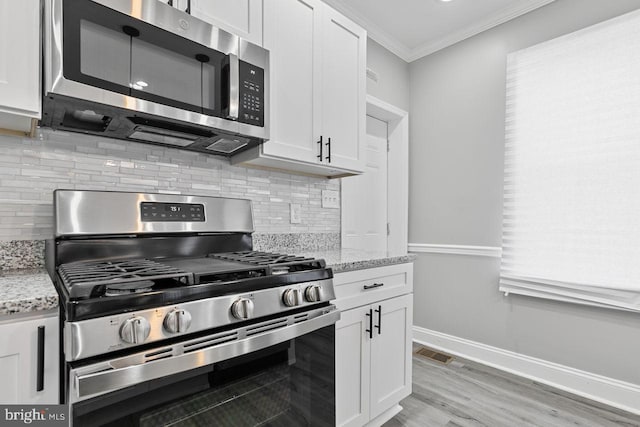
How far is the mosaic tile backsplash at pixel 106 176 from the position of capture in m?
1.24

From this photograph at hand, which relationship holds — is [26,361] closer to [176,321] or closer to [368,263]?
[176,321]

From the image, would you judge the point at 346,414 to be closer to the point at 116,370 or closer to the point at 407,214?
the point at 116,370

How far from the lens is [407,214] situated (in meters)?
3.23

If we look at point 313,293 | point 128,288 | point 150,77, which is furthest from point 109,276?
point 150,77

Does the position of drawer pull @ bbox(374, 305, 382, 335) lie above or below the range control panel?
below

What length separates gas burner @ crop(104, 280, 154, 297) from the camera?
0.81 meters

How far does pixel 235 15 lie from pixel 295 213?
1126 millimetres

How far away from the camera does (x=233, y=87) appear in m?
1.42

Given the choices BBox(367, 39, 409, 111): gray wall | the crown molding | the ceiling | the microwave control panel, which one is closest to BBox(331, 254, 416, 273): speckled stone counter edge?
the microwave control panel

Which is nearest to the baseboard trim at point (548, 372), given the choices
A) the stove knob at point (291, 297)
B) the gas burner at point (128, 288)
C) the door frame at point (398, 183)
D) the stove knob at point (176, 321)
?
the door frame at point (398, 183)

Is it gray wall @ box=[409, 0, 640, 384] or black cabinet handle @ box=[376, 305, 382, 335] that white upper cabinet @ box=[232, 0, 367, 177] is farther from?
gray wall @ box=[409, 0, 640, 384]

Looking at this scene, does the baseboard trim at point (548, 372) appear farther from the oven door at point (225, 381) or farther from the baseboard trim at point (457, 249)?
the oven door at point (225, 381)

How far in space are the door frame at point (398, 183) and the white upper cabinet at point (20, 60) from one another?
8.38 ft

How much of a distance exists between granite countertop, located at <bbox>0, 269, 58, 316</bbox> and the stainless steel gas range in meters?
0.03
